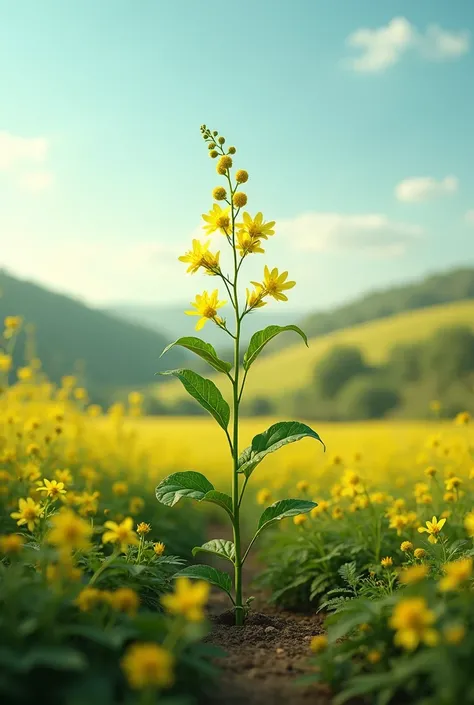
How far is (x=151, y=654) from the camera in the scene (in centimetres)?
135

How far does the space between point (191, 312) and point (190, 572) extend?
114cm

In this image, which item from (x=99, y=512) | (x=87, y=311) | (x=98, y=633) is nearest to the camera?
(x=98, y=633)

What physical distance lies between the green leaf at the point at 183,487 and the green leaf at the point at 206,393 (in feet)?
0.86

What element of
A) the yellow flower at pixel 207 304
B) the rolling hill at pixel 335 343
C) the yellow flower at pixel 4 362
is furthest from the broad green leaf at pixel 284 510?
the rolling hill at pixel 335 343

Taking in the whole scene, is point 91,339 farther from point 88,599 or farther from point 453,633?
point 453,633

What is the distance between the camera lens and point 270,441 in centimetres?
284

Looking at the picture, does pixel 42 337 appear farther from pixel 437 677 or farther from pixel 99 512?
pixel 437 677

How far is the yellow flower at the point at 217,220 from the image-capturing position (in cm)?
290

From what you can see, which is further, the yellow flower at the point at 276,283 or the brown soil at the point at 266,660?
the yellow flower at the point at 276,283

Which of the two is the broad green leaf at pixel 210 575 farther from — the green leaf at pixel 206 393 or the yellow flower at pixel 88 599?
the yellow flower at pixel 88 599

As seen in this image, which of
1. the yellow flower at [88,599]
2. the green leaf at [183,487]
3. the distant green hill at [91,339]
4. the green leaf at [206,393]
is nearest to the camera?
the yellow flower at [88,599]

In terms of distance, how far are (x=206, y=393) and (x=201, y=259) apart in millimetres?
592

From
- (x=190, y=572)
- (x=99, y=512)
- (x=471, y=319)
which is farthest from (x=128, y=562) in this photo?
(x=471, y=319)

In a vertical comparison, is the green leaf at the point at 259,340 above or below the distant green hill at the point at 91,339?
below
